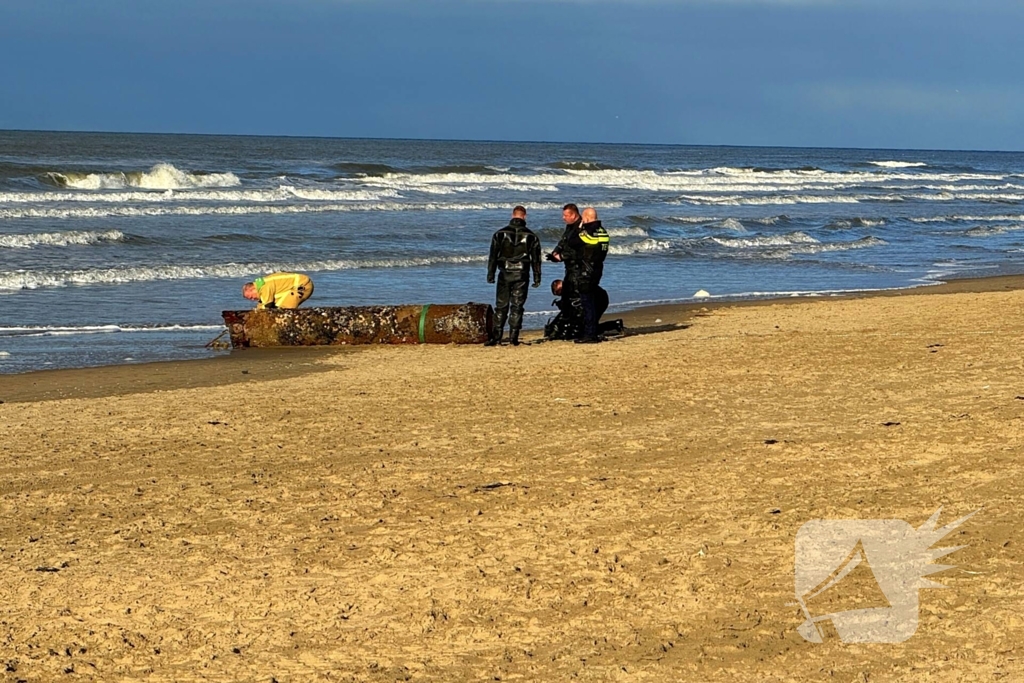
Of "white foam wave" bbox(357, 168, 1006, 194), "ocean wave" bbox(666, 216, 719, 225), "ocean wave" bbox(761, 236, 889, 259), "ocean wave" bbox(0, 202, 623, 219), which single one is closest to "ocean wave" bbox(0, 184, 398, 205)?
"ocean wave" bbox(0, 202, 623, 219)

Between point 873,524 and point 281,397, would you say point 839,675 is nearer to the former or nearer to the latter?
point 873,524

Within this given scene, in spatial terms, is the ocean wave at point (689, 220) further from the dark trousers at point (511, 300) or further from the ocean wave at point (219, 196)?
the dark trousers at point (511, 300)

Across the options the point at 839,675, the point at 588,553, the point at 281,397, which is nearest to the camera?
the point at 839,675

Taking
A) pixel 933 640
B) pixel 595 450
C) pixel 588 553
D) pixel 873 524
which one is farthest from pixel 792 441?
pixel 933 640

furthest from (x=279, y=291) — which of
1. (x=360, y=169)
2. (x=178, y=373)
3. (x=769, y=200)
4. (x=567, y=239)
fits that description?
(x=360, y=169)

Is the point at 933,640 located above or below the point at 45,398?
above

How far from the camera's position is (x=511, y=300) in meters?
12.9

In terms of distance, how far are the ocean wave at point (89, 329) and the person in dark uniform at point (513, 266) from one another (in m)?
3.52

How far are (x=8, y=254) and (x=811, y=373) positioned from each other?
54.7 feet

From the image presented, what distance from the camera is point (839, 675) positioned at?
4.32m

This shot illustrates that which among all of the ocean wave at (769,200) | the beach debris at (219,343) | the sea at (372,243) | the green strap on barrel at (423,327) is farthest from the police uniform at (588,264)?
the ocean wave at (769,200)

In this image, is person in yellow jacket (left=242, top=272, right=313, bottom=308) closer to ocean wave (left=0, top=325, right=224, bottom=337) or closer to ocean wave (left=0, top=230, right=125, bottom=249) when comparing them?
ocean wave (left=0, top=325, right=224, bottom=337)

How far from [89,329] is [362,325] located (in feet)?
11.0

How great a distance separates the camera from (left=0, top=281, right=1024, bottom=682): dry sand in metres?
4.59
